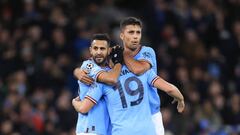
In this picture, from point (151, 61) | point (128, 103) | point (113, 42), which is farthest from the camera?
point (113, 42)

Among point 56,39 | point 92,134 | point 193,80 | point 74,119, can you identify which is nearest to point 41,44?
point 56,39

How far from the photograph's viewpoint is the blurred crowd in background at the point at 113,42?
50.7ft

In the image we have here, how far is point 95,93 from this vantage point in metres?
10.1

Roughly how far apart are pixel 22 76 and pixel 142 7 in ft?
15.5

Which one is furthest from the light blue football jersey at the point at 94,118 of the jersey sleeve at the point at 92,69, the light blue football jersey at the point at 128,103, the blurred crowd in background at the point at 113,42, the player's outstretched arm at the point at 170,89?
the blurred crowd in background at the point at 113,42

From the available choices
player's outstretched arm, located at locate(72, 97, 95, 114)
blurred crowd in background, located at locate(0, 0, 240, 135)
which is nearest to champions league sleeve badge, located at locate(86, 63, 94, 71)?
player's outstretched arm, located at locate(72, 97, 95, 114)

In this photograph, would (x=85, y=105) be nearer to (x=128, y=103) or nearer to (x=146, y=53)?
(x=128, y=103)

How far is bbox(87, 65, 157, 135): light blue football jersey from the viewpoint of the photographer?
1006 cm

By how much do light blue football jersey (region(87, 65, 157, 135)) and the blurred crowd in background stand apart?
166 inches

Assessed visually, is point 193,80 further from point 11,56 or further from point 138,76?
point 138,76

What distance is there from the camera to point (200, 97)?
16.9 meters

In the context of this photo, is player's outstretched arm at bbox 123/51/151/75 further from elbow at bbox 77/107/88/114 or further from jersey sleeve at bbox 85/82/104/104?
elbow at bbox 77/107/88/114

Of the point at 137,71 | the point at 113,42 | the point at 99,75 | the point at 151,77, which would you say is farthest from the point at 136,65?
the point at 113,42

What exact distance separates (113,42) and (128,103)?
6669 millimetres
